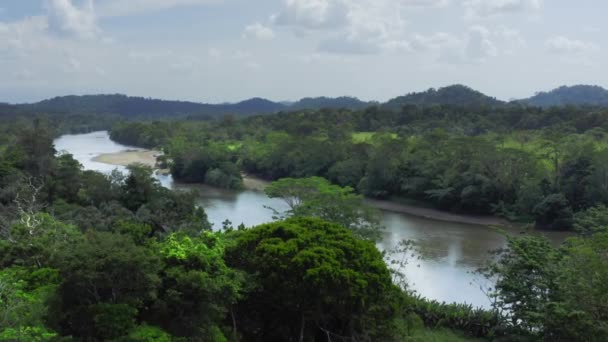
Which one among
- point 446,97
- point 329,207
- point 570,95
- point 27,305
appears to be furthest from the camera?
point 570,95

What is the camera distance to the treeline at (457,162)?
32188mm

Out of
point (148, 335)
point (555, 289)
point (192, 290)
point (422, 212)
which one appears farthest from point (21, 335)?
point (422, 212)

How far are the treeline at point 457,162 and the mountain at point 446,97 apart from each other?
46.5 m

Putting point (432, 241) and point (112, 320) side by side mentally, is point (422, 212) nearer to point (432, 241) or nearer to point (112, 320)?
point (432, 241)

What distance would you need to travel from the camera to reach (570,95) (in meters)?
172

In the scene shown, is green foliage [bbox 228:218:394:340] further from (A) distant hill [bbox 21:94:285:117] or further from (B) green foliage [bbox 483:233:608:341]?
(A) distant hill [bbox 21:94:285:117]

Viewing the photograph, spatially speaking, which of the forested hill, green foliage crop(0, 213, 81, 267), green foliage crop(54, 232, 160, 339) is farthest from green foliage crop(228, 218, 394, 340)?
the forested hill

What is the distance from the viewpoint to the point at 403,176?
40031 millimetres

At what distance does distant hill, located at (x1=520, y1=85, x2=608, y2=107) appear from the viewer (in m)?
160

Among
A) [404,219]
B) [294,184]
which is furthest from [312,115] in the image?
[294,184]

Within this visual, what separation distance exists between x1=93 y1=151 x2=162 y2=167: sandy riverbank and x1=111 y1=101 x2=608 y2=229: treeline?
16.8 ft

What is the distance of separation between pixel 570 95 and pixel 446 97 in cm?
7266

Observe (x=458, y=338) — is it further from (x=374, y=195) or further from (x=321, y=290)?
Answer: (x=374, y=195)

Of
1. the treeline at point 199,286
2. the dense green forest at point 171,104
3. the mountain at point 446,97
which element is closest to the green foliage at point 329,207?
the treeline at point 199,286
